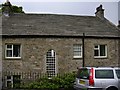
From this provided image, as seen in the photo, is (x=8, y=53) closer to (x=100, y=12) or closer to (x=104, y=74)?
(x=104, y=74)

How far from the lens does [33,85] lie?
64.9ft

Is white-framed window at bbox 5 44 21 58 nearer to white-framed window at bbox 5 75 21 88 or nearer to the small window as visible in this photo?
white-framed window at bbox 5 75 21 88

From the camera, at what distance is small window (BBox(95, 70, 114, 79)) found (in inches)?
570

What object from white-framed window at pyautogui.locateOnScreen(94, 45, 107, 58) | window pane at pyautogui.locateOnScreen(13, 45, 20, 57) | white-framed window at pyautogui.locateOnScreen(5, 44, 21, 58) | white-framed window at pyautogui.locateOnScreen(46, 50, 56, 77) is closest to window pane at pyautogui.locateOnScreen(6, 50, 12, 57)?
white-framed window at pyautogui.locateOnScreen(5, 44, 21, 58)

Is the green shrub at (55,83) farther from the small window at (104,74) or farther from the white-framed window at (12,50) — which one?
the small window at (104,74)

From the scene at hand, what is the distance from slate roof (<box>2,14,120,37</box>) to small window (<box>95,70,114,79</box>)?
9.90m

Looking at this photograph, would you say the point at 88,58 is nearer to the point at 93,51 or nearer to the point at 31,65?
the point at 93,51

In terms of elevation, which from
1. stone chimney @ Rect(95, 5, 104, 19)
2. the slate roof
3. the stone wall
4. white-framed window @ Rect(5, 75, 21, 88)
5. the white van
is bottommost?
white-framed window @ Rect(5, 75, 21, 88)

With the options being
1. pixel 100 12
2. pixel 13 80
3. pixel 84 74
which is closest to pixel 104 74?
pixel 84 74

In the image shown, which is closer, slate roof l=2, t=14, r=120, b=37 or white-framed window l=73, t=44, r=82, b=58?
slate roof l=2, t=14, r=120, b=37

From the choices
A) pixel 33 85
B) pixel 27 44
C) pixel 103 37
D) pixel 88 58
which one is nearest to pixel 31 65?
pixel 27 44

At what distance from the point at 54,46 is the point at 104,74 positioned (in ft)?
32.1

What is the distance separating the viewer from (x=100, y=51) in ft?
83.0

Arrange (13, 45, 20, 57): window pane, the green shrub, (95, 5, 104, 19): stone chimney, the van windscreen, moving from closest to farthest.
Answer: the van windscreen, the green shrub, (13, 45, 20, 57): window pane, (95, 5, 104, 19): stone chimney
